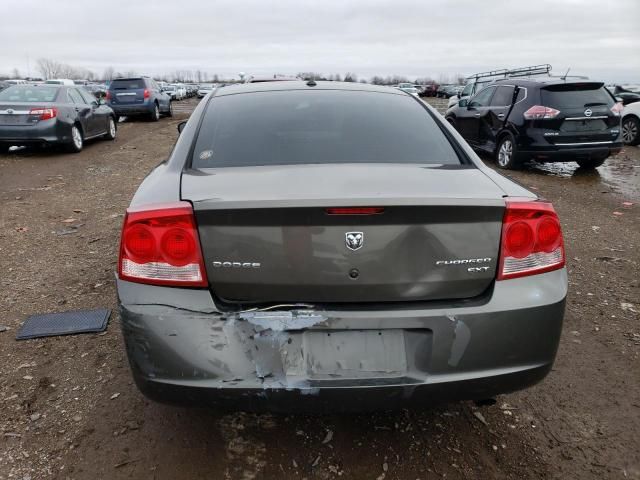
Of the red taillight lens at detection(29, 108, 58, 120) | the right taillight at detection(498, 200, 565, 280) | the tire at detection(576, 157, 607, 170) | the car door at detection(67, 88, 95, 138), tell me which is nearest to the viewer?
the right taillight at detection(498, 200, 565, 280)

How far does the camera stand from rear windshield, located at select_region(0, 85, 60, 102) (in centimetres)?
1047

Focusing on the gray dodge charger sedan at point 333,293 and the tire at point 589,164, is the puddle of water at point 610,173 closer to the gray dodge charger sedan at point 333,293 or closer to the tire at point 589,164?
the tire at point 589,164

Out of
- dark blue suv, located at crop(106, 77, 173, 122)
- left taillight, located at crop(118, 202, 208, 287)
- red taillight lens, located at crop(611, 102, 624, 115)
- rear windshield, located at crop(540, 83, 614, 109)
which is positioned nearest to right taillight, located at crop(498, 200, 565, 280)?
left taillight, located at crop(118, 202, 208, 287)

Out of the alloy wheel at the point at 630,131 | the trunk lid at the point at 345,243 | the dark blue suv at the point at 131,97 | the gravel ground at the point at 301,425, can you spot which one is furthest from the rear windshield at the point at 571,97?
the dark blue suv at the point at 131,97

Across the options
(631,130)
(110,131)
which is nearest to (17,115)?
(110,131)

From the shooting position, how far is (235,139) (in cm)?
262

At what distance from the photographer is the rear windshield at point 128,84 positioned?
19.5 meters

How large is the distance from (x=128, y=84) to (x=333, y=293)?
20.1m

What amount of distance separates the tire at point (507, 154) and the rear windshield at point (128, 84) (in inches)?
582

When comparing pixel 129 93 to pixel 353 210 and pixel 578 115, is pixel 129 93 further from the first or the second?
pixel 353 210

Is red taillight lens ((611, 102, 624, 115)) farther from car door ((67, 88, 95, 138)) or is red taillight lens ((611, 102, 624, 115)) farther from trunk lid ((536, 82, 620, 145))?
car door ((67, 88, 95, 138))

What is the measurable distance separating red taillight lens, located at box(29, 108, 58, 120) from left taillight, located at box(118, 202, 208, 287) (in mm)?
9661

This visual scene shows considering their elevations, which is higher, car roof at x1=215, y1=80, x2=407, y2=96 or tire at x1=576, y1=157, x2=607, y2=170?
car roof at x1=215, y1=80, x2=407, y2=96

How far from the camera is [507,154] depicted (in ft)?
31.0
